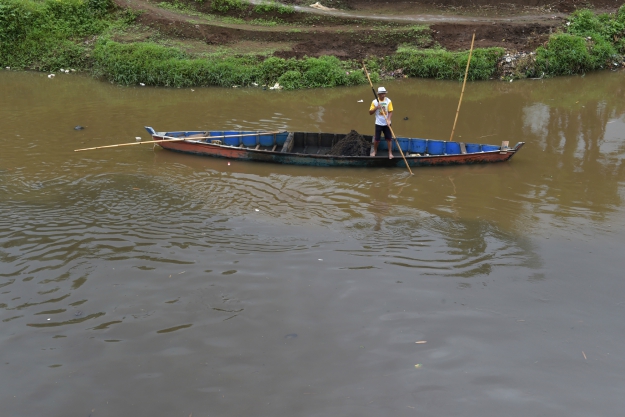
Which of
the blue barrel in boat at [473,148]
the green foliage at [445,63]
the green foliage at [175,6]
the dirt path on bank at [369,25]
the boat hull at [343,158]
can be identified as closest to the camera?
the boat hull at [343,158]

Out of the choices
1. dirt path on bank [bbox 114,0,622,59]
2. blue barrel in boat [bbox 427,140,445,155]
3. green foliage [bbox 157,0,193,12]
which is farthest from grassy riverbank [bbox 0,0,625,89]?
blue barrel in boat [bbox 427,140,445,155]

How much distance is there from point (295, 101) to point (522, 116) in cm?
600

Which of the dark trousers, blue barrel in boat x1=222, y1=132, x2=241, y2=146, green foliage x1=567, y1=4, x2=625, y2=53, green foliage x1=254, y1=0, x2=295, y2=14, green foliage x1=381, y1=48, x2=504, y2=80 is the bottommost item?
blue barrel in boat x1=222, y1=132, x2=241, y2=146

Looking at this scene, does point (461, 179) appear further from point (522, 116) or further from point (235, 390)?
point (235, 390)

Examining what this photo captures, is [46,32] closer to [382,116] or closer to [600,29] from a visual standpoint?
[382,116]

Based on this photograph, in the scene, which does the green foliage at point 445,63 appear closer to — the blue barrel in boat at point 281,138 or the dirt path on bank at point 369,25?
the dirt path on bank at point 369,25

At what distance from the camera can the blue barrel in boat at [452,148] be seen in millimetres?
11146

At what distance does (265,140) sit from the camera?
1177 cm

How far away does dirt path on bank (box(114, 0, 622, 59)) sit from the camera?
18250mm

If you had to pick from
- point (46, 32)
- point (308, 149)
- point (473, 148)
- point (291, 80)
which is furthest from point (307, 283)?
point (46, 32)

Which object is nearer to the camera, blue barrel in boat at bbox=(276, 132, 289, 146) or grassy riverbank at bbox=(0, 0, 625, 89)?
blue barrel in boat at bbox=(276, 132, 289, 146)

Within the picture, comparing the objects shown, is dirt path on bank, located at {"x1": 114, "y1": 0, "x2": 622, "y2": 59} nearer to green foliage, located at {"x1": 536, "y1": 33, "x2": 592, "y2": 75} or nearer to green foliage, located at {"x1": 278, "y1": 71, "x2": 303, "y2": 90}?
green foliage, located at {"x1": 536, "y1": 33, "x2": 592, "y2": 75}

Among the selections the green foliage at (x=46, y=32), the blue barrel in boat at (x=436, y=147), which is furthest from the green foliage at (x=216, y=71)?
the blue barrel in boat at (x=436, y=147)

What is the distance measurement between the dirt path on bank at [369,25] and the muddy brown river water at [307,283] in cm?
707
